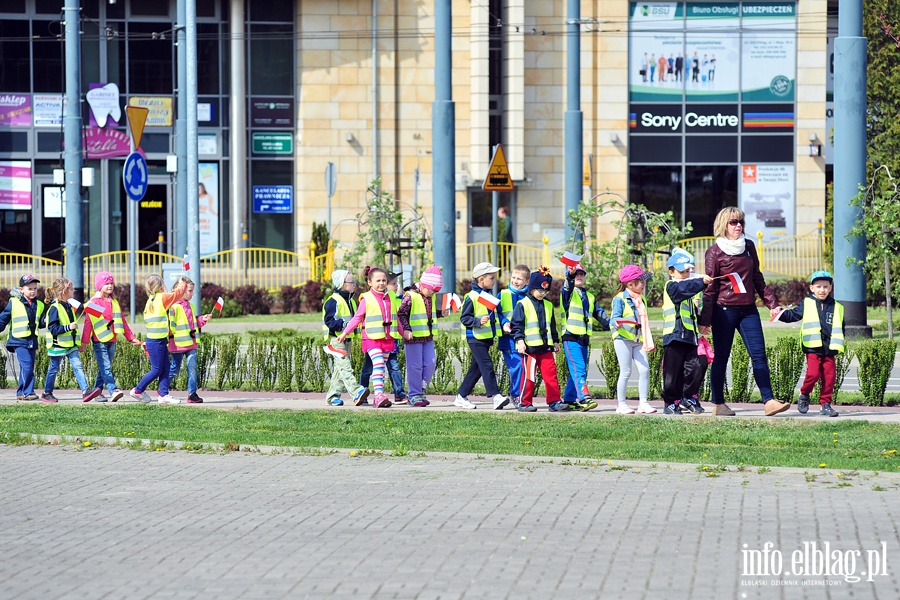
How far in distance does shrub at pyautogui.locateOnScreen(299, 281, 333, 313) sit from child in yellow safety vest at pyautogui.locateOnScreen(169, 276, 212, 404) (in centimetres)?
1385

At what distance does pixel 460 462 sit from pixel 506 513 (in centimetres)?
206

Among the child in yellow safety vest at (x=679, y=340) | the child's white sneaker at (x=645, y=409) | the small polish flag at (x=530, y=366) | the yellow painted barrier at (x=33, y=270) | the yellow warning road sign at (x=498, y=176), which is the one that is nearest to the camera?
the child in yellow safety vest at (x=679, y=340)

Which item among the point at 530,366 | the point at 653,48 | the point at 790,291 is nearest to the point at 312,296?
the point at 790,291

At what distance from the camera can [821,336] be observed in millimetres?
13133

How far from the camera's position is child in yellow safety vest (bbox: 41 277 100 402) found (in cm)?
1509

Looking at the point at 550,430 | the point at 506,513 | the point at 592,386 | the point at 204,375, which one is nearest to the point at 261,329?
the point at 204,375

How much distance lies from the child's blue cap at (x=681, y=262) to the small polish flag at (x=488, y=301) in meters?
1.84

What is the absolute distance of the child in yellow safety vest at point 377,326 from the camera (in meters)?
14.1

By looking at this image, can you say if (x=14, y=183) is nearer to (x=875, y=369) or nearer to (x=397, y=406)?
(x=397, y=406)

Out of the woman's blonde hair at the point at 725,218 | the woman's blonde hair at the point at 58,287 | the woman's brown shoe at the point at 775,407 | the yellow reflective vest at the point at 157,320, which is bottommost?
the woman's brown shoe at the point at 775,407

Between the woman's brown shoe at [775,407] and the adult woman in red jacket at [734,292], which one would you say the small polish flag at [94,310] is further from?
the woman's brown shoe at [775,407]

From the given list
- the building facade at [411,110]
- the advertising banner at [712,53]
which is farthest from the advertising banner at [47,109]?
the advertising banner at [712,53]

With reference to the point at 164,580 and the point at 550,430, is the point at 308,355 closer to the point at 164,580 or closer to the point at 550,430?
the point at 550,430

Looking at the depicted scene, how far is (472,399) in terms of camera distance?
49.6 feet
